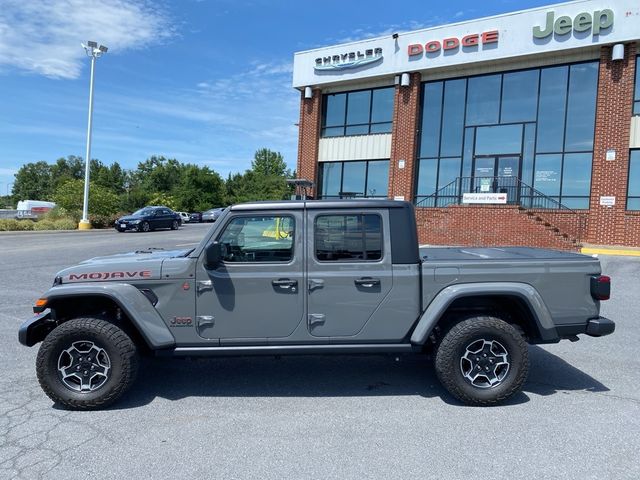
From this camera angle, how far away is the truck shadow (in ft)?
14.0

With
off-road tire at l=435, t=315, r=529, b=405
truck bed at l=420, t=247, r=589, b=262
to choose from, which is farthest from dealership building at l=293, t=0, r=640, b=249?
off-road tire at l=435, t=315, r=529, b=405

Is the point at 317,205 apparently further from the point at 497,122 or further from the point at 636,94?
the point at 636,94

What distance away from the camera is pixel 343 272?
404 cm

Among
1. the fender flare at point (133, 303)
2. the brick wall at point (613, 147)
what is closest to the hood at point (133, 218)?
the brick wall at point (613, 147)

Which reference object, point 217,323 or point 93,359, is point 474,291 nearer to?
point 217,323

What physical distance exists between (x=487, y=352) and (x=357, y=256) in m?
1.41

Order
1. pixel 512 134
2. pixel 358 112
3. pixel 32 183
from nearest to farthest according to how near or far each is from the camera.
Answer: pixel 512 134, pixel 358 112, pixel 32 183

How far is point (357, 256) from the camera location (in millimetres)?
4102

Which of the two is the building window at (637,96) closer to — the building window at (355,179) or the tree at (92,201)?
the building window at (355,179)

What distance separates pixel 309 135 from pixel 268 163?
4822 cm

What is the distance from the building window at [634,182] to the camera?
17.2 m

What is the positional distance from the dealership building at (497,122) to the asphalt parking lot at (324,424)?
13501 millimetres

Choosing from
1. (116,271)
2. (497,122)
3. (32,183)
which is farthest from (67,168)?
(116,271)

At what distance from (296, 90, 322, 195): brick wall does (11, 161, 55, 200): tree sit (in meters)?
93.4
